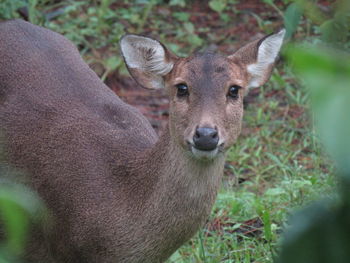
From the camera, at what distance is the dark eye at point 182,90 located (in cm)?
368

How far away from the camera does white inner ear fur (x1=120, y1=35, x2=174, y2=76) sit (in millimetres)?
3949

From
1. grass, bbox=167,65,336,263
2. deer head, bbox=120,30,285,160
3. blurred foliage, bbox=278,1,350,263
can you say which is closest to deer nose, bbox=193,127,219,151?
deer head, bbox=120,30,285,160

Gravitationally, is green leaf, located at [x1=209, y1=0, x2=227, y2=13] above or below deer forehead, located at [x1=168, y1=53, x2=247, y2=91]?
below

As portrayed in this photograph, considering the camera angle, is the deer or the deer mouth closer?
the deer mouth

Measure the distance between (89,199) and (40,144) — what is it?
517 millimetres

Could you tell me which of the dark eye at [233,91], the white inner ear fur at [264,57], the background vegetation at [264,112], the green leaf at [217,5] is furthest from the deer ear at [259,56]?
the green leaf at [217,5]

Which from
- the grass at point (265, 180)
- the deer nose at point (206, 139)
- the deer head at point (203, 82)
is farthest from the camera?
the grass at point (265, 180)

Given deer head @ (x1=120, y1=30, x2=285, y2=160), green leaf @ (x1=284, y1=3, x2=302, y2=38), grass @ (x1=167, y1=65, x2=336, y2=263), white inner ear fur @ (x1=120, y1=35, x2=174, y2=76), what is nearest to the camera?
deer head @ (x1=120, y1=30, x2=285, y2=160)

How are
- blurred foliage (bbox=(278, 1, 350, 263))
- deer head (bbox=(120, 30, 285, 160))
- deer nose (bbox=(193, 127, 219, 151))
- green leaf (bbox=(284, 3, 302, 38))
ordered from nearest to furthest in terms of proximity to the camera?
blurred foliage (bbox=(278, 1, 350, 263)) < deer nose (bbox=(193, 127, 219, 151)) < deer head (bbox=(120, 30, 285, 160)) < green leaf (bbox=(284, 3, 302, 38))

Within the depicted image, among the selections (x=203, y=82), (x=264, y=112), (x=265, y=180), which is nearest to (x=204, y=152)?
(x=203, y=82)

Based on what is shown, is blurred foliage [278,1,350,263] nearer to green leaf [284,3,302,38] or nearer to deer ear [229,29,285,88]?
green leaf [284,3,302,38]

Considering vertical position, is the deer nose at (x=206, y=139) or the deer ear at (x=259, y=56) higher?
the deer nose at (x=206, y=139)

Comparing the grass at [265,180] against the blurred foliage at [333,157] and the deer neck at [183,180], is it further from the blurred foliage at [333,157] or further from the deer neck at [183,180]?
the blurred foliage at [333,157]

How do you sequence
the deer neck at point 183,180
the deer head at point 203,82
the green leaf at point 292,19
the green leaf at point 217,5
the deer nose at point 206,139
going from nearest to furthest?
the deer nose at point 206,139, the deer head at point 203,82, the deer neck at point 183,180, the green leaf at point 292,19, the green leaf at point 217,5
